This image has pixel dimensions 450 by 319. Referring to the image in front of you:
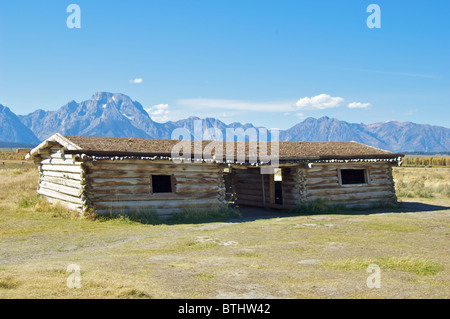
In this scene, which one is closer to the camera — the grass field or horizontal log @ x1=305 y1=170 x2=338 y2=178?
the grass field

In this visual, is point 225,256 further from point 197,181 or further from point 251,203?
point 251,203

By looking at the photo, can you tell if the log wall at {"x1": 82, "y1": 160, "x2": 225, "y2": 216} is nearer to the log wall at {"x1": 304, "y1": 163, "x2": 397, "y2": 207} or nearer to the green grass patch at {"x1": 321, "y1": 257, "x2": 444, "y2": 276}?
the log wall at {"x1": 304, "y1": 163, "x2": 397, "y2": 207}

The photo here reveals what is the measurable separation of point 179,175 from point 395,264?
9.57 m

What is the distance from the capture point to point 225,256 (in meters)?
8.41

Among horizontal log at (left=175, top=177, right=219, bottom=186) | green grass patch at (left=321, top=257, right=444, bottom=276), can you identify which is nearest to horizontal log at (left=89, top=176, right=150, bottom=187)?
horizontal log at (left=175, top=177, right=219, bottom=186)

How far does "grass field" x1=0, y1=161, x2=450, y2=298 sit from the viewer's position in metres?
5.65

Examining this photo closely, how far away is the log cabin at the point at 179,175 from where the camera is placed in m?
14.0

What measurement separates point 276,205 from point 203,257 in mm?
11061

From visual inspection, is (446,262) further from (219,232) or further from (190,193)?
(190,193)

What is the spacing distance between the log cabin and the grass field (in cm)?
131

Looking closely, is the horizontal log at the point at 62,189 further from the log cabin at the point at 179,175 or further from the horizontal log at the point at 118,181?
the horizontal log at the point at 118,181

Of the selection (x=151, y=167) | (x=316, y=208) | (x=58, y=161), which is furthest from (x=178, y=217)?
(x=316, y=208)

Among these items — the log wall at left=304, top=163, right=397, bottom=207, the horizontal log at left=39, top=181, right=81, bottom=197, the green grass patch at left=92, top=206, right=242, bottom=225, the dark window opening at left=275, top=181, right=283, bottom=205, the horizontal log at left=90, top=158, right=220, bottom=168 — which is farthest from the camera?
the dark window opening at left=275, top=181, right=283, bottom=205
